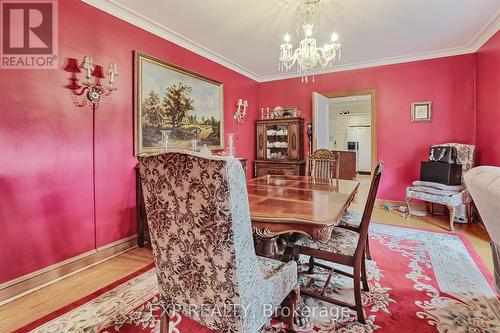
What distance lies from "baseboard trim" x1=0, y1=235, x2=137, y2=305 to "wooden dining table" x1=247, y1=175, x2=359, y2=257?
5.43 feet

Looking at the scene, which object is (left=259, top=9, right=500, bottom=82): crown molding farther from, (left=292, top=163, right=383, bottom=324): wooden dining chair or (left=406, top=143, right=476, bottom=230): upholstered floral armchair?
(left=292, top=163, right=383, bottom=324): wooden dining chair

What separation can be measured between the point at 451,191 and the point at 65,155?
182 inches

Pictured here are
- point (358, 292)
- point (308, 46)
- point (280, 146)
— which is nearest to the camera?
point (358, 292)

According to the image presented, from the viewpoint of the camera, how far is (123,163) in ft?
9.30

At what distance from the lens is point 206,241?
0.95 metres

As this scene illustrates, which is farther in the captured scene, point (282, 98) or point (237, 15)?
point (282, 98)

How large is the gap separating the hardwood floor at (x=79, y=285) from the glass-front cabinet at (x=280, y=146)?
2551mm

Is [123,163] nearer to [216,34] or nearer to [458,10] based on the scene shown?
[216,34]

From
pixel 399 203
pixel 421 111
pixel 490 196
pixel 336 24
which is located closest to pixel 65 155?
pixel 490 196

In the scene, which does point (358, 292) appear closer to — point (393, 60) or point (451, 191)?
point (451, 191)

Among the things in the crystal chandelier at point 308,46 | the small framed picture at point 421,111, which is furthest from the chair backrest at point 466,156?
the crystal chandelier at point 308,46

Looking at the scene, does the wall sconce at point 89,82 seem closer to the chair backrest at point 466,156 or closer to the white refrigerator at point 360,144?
the chair backrest at point 466,156

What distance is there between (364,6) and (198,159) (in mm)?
2803

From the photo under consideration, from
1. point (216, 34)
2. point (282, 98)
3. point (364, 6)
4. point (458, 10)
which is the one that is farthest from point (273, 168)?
point (458, 10)
